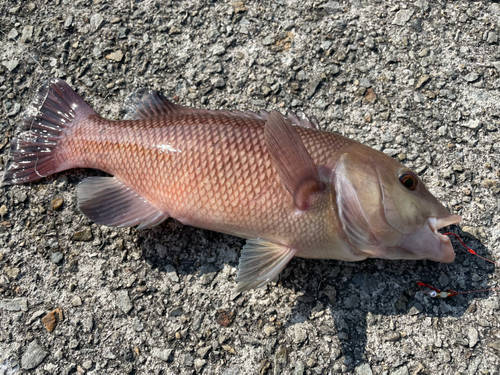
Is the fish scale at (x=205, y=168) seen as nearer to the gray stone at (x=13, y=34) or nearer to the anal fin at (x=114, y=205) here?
the anal fin at (x=114, y=205)

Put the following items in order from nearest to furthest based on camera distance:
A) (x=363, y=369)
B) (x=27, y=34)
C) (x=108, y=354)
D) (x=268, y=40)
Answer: (x=363, y=369), (x=108, y=354), (x=268, y=40), (x=27, y=34)

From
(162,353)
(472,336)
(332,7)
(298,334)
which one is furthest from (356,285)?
(332,7)

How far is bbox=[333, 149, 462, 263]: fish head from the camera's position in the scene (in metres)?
2.05

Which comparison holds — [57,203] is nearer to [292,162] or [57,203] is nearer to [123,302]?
[123,302]

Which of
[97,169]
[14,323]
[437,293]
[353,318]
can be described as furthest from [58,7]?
[437,293]

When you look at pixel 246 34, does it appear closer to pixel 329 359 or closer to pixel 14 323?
pixel 329 359

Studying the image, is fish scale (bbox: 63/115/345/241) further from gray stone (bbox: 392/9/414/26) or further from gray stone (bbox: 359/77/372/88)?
gray stone (bbox: 392/9/414/26)

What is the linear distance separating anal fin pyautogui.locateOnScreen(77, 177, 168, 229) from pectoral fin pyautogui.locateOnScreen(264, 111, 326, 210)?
0.81 metres

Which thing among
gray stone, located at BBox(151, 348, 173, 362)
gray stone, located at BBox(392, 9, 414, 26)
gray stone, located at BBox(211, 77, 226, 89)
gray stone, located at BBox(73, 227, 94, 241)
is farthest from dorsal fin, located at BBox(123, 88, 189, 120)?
gray stone, located at BBox(392, 9, 414, 26)

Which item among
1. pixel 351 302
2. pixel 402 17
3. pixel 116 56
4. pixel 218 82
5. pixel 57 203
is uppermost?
pixel 402 17

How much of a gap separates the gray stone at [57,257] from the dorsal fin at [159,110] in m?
1.04

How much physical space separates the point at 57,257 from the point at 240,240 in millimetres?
1239

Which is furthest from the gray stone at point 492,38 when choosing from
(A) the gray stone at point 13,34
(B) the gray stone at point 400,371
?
(A) the gray stone at point 13,34

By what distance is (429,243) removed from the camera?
210 cm
